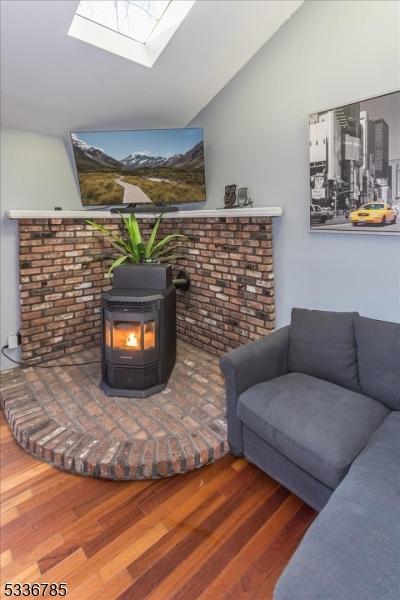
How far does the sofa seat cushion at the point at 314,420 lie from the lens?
1.52 m

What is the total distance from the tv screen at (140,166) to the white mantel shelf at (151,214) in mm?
126

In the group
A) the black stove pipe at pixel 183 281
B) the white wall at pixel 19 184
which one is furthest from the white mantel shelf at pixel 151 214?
the black stove pipe at pixel 183 281

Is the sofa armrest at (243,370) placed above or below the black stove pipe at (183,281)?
below

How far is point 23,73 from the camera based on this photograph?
246cm

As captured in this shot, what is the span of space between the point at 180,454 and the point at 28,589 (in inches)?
34.7

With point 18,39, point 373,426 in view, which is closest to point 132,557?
point 373,426

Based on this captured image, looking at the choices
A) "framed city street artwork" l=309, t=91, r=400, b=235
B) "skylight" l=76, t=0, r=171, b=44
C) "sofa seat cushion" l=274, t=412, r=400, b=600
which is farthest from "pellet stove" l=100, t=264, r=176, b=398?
"skylight" l=76, t=0, r=171, b=44

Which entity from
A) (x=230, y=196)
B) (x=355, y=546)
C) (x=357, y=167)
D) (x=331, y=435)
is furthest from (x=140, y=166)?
(x=355, y=546)

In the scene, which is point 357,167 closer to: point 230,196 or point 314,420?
point 230,196

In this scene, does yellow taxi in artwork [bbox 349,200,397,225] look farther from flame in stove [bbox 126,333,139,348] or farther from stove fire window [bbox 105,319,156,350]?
flame in stove [bbox 126,333,139,348]

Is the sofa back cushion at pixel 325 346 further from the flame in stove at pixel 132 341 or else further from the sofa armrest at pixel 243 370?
the flame in stove at pixel 132 341

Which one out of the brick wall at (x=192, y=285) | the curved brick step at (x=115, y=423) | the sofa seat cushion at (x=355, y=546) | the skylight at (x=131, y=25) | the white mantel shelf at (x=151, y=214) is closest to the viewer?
the sofa seat cushion at (x=355, y=546)

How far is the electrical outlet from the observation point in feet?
10.3

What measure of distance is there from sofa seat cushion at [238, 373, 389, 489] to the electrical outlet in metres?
2.27
